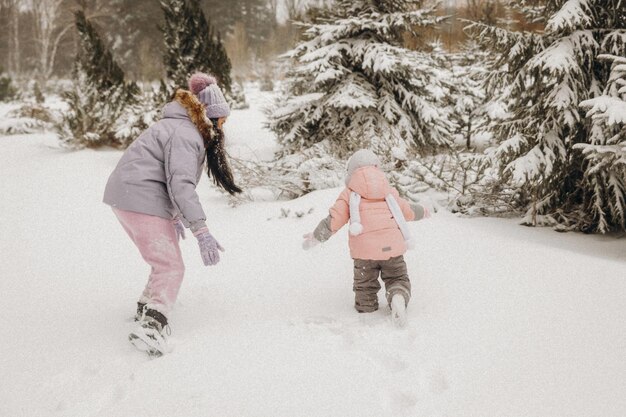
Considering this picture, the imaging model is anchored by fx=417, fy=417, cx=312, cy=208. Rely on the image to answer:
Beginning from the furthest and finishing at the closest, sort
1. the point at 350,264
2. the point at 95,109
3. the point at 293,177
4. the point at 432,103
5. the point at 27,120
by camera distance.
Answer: the point at 27,120 → the point at 95,109 → the point at 432,103 → the point at 293,177 → the point at 350,264

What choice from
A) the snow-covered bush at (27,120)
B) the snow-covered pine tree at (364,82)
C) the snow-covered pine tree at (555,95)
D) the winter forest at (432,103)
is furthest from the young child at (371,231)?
the snow-covered bush at (27,120)

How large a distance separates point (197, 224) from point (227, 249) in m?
2.00

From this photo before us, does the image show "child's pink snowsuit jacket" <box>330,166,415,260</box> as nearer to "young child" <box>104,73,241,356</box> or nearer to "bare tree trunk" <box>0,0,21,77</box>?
"young child" <box>104,73,241,356</box>

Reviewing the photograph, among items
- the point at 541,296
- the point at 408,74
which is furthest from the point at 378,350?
the point at 408,74

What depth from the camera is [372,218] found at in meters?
2.86

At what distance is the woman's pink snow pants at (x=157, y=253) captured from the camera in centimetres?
262

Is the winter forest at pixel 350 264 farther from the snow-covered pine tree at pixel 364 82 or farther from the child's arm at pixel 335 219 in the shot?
the child's arm at pixel 335 219

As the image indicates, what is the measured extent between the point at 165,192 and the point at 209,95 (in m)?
0.70

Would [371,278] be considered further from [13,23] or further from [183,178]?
[13,23]

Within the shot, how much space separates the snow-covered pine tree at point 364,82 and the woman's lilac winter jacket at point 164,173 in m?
5.24

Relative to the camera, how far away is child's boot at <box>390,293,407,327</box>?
2623mm

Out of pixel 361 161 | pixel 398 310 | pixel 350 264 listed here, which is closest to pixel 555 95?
pixel 361 161

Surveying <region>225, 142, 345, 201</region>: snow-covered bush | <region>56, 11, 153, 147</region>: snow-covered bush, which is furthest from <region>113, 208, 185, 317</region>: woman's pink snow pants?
<region>56, 11, 153, 147</region>: snow-covered bush

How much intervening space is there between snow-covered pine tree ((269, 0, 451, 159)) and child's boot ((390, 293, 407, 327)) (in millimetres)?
5197
